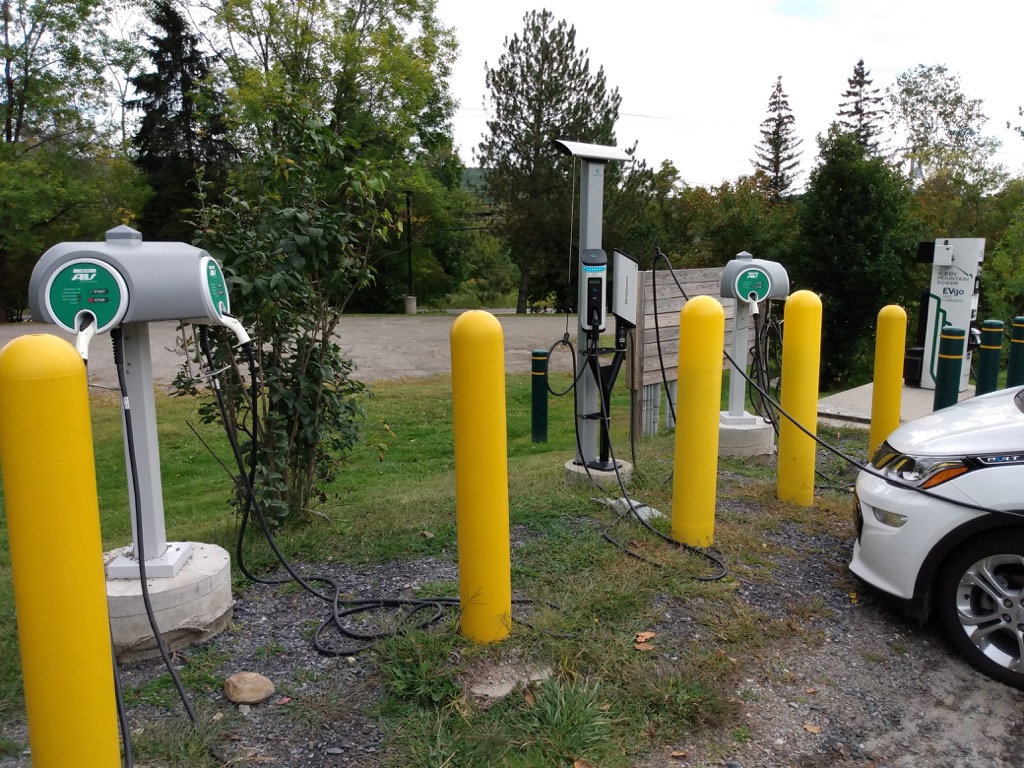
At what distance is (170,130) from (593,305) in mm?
32272

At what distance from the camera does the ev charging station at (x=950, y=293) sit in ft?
31.9

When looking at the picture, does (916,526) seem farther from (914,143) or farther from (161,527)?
(914,143)

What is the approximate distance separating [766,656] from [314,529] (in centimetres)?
273

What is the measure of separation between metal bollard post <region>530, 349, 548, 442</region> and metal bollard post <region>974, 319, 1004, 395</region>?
4402mm

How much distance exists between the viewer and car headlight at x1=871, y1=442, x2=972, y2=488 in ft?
11.3

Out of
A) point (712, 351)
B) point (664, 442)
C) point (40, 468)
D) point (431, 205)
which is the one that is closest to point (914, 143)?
point (431, 205)

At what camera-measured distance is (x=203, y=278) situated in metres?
3.05

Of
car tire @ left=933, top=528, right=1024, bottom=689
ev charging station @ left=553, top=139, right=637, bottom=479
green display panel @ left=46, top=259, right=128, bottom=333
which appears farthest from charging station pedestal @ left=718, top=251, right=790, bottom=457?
green display panel @ left=46, top=259, right=128, bottom=333

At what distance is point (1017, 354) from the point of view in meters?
7.44

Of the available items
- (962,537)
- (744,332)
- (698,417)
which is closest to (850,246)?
(744,332)

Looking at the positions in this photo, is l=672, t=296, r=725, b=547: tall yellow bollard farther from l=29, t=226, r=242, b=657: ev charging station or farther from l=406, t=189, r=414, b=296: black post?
l=406, t=189, r=414, b=296: black post

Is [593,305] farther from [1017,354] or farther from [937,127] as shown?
[937,127]

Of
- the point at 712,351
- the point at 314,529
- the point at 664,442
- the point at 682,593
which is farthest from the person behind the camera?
the point at 664,442

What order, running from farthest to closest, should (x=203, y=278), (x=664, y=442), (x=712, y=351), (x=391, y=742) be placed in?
(x=664, y=442) → (x=712, y=351) → (x=203, y=278) → (x=391, y=742)
